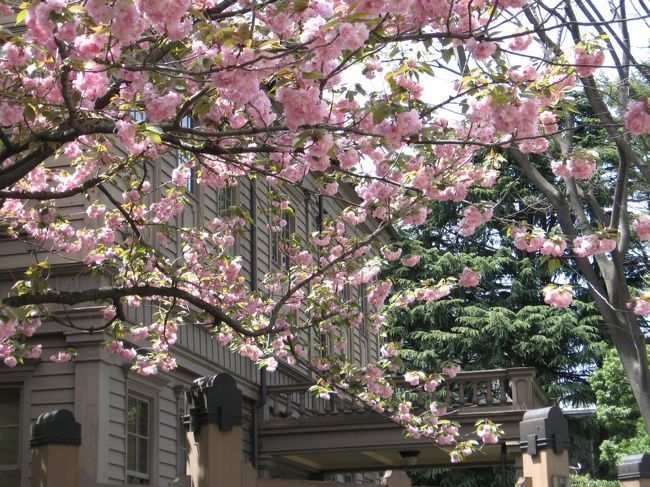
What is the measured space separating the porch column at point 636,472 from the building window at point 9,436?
7232mm

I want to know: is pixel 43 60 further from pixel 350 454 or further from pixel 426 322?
pixel 426 322

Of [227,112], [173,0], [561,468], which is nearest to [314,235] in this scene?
[227,112]

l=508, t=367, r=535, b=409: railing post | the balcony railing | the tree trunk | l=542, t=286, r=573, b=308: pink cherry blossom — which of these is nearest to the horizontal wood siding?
the balcony railing

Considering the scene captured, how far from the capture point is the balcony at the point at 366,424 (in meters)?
17.5

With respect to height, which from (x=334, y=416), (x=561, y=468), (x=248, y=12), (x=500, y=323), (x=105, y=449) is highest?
(x=500, y=323)

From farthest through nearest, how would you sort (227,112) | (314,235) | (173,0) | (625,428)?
(625,428)
(314,235)
(227,112)
(173,0)

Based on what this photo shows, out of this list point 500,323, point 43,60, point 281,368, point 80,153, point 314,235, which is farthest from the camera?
point 500,323

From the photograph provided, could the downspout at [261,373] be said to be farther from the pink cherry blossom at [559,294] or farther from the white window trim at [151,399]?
the pink cherry blossom at [559,294]

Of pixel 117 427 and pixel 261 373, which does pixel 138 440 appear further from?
pixel 261 373

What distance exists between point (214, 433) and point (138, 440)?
889cm

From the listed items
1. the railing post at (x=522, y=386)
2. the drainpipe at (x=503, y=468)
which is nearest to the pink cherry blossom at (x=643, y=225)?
the drainpipe at (x=503, y=468)

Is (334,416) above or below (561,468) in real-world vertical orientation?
above

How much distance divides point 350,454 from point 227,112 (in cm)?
1286

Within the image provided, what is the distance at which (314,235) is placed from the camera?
11.4 m
